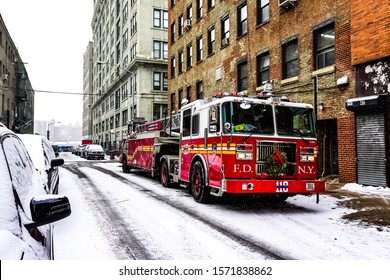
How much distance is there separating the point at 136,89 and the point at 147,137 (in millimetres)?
28872

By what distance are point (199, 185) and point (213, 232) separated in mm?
3174

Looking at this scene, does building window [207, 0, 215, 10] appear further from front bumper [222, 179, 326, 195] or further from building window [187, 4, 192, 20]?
front bumper [222, 179, 326, 195]

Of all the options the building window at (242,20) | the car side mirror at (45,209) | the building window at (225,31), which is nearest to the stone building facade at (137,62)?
the building window at (225,31)

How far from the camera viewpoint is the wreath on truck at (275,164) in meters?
7.70

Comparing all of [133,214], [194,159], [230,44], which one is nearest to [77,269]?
[133,214]

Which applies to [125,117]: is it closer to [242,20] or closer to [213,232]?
[242,20]

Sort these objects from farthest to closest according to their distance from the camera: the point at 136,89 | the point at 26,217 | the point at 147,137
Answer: the point at 136,89, the point at 147,137, the point at 26,217

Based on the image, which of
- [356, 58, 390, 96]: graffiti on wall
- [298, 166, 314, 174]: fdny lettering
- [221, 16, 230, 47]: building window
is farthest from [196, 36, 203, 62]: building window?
[298, 166, 314, 174]: fdny lettering

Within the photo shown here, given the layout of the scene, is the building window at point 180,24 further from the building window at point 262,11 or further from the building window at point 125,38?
the building window at point 125,38

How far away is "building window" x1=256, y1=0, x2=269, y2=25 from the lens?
18.2 meters

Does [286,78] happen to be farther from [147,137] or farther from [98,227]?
[98,227]

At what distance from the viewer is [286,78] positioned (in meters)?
16.5

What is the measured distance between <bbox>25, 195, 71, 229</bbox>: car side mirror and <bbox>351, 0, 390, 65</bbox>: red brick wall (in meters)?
11.8

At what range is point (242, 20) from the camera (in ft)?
67.4
